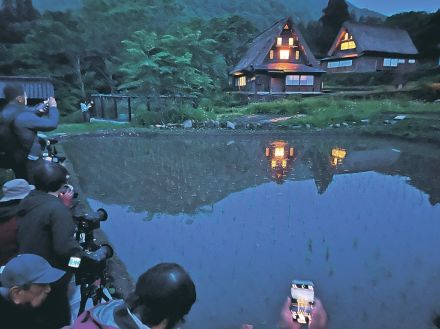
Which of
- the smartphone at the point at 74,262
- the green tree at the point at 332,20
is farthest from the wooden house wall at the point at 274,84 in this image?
the smartphone at the point at 74,262

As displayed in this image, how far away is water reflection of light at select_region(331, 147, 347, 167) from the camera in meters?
11.7

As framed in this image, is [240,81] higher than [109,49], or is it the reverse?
[109,49]

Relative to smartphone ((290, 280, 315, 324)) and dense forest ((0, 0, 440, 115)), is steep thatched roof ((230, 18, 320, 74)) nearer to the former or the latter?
dense forest ((0, 0, 440, 115))

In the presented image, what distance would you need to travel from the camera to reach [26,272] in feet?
5.82

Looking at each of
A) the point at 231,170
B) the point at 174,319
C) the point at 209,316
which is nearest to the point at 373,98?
the point at 231,170

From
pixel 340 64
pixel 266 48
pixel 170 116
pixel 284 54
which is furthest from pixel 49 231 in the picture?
pixel 340 64

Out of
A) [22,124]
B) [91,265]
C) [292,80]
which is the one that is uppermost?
[292,80]

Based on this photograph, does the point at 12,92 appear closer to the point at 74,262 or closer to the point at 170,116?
the point at 74,262

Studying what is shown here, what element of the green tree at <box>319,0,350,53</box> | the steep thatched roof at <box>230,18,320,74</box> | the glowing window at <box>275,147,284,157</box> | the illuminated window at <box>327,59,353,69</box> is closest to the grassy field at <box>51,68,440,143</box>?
the glowing window at <box>275,147,284,157</box>

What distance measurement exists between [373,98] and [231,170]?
19.3 metres

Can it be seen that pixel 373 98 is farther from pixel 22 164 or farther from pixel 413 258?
pixel 22 164

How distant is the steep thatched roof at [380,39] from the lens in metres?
37.4

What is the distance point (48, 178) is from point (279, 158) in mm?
10342

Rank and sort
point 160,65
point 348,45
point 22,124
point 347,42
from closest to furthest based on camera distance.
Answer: point 22,124 → point 160,65 → point 348,45 → point 347,42
